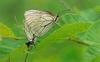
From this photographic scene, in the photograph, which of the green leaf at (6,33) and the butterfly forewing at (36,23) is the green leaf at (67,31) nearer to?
the butterfly forewing at (36,23)

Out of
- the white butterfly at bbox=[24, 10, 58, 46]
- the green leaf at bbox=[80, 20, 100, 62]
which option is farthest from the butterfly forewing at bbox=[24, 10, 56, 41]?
the green leaf at bbox=[80, 20, 100, 62]

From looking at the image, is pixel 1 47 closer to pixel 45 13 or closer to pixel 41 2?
pixel 45 13

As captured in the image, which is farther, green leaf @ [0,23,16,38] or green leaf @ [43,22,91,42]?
green leaf @ [0,23,16,38]

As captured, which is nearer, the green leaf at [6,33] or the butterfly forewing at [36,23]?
the butterfly forewing at [36,23]

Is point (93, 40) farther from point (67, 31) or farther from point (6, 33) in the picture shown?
point (6, 33)

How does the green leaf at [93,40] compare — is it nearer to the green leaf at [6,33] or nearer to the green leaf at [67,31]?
the green leaf at [67,31]

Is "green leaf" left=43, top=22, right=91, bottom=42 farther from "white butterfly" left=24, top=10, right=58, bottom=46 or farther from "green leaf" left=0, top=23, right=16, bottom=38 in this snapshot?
"green leaf" left=0, top=23, right=16, bottom=38

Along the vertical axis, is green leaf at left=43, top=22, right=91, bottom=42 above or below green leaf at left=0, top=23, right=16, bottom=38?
below

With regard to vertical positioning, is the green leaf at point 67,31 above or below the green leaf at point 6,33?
below

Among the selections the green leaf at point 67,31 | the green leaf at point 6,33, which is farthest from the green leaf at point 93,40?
the green leaf at point 6,33

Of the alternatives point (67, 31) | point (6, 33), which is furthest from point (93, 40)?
point (6, 33)
